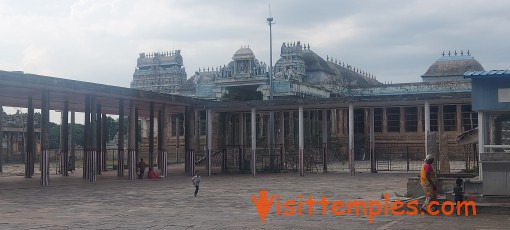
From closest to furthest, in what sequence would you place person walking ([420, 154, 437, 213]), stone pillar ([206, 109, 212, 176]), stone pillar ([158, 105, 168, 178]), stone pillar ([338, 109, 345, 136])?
person walking ([420, 154, 437, 213]) → stone pillar ([158, 105, 168, 178]) → stone pillar ([206, 109, 212, 176]) → stone pillar ([338, 109, 345, 136])

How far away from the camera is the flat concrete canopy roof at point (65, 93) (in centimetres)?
2436

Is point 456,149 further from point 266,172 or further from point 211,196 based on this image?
point 211,196

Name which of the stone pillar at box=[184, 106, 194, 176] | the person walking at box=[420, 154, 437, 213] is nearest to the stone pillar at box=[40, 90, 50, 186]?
the stone pillar at box=[184, 106, 194, 176]

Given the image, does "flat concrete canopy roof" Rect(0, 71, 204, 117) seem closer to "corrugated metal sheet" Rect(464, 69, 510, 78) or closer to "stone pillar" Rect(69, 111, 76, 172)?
"stone pillar" Rect(69, 111, 76, 172)

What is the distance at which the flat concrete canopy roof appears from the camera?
24.4 m

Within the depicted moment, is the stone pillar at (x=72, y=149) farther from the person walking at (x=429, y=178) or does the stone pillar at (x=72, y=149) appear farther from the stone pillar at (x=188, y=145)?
the person walking at (x=429, y=178)

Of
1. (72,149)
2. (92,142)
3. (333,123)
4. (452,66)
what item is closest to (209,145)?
(92,142)

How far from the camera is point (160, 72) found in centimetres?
7119

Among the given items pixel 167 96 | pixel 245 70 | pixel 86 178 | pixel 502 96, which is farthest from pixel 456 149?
pixel 502 96

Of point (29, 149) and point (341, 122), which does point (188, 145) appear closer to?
point (29, 149)

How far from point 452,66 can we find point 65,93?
1787 inches

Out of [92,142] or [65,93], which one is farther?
[92,142]

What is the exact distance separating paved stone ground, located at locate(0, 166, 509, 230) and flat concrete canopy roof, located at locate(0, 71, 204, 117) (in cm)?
437

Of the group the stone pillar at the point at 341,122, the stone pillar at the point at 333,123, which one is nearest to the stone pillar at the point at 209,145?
the stone pillar at the point at 333,123
